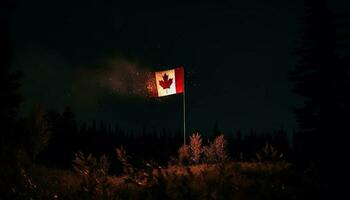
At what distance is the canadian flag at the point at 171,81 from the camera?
72.8 feet

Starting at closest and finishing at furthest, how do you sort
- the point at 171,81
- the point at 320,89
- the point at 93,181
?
the point at 93,181
the point at 320,89
the point at 171,81

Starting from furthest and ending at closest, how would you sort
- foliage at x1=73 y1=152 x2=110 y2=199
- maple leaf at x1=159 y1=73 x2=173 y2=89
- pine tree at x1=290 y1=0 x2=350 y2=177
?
maple leaf at x1=159 y1=73 x2=173 y2=89, pine tree at x1=290 y1=0 x2=350 y2=177, foliage at x1=73 y1=152 x2=110 y2=199

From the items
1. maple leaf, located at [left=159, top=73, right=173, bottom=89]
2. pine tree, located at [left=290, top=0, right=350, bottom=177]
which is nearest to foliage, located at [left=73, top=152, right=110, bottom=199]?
pine tree, located at [left=290, top=0, right=350, bottom=177]

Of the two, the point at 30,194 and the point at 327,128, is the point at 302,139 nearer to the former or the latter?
the point at 327,128

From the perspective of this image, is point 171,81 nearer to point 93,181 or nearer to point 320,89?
point 320,89

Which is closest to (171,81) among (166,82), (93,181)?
(166,82)

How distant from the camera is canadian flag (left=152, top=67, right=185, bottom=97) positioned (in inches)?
874

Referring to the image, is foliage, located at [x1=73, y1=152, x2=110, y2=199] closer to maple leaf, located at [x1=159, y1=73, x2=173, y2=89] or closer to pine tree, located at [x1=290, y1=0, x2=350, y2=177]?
pine tree, located at [x1=290, y1=0, x2=350, y2=177]

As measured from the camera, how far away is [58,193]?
23.1 feet

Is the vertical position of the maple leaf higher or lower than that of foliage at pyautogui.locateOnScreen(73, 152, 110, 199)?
higher

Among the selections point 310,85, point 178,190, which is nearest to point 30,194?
point 178,190

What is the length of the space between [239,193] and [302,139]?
1325 cm

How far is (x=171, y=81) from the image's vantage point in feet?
72.7

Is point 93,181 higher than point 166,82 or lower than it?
lower
